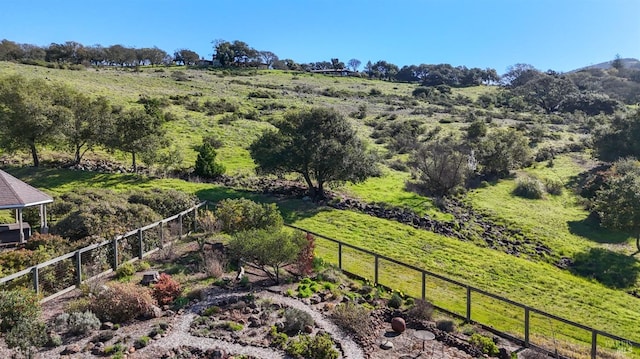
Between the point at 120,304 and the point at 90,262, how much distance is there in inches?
161

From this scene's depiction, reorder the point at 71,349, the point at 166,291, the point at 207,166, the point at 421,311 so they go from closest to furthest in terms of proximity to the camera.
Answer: the point at 71,349 < the point at 166,291 < the point at 421,311 < the point at 207,166

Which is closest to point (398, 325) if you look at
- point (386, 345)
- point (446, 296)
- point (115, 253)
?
point (386, 345)

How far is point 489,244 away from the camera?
85.8 feet

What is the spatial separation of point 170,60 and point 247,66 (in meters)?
25.4

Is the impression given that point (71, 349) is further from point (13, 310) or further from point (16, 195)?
point (16, 195)

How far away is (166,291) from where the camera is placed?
1375cm

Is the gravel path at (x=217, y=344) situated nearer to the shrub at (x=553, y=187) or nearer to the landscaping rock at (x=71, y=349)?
the landscaping rock at (x=71, y=349)

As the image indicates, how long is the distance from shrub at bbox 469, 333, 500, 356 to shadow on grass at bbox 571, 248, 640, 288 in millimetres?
13145

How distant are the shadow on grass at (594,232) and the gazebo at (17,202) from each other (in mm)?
29218

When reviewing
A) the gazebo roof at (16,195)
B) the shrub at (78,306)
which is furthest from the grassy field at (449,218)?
the shrub at (78,306)

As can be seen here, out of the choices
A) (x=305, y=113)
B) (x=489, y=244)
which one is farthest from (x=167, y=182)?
(x=489, y=244)

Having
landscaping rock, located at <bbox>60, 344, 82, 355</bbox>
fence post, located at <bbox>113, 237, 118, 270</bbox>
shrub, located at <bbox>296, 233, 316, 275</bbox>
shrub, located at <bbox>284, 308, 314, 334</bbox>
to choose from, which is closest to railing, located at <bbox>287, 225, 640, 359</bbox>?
shrub, located at <bbox>296, 233, 316, 275</bbox>

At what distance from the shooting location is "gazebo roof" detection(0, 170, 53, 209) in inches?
731

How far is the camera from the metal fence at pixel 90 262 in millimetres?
13573
